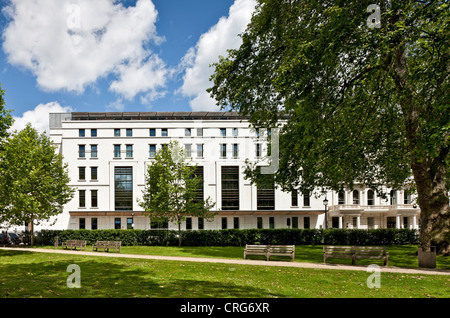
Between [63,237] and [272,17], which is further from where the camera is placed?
[63,237]

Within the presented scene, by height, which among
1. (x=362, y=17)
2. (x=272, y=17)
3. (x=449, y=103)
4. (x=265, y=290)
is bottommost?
(x=265, y=290)

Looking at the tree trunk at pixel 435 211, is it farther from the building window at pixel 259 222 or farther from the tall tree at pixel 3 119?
the building window at pixel 259 222

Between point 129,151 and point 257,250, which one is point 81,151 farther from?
point 257,250

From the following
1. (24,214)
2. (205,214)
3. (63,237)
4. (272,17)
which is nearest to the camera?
(272,17)

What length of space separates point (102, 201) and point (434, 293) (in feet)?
165

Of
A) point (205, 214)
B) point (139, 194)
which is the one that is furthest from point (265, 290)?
point (139, 194)

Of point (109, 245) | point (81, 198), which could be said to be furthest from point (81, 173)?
point (109, 245)

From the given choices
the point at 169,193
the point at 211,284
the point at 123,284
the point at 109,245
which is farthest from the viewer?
the point at 169,193

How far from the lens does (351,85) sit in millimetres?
15055

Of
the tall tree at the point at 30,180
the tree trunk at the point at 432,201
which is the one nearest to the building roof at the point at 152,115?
the tall tree at the point at 30,180

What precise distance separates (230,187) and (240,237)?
21.7 metres

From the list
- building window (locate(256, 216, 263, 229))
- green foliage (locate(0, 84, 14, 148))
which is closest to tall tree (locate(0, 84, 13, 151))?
green foliage (locate(0, 84, 14, 148))

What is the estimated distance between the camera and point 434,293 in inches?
371
